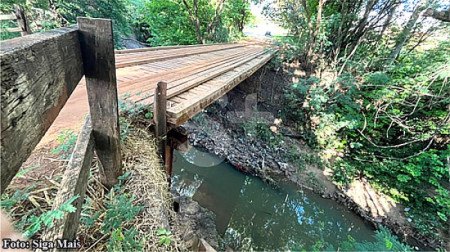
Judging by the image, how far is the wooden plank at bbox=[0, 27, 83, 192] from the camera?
0.38m

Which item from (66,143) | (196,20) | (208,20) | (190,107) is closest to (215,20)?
(208,20)

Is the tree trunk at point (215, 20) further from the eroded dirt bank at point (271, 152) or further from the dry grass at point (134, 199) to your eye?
the dry grass at point (134, 199)

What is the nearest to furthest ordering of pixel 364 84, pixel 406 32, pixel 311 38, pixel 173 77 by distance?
pixel 173 77
pixel 406 32
pixel 364 84
pixel 311 38

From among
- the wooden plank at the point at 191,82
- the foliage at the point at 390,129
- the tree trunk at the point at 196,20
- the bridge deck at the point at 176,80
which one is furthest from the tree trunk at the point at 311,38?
the wooden plank at the point at 191,82

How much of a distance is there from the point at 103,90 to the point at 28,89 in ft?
1.40

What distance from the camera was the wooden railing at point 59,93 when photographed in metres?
0.39

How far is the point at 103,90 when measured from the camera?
85cm

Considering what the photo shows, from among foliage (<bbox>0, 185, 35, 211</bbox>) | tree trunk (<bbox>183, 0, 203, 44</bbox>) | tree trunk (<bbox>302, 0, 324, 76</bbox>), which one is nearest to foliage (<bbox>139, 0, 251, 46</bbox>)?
tree trunk (<bbox>183, 0, 203, 44</bbox>)

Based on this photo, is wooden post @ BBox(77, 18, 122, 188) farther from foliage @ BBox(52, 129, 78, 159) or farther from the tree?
the tree

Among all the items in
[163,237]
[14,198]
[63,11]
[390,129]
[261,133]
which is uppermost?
[63,11]

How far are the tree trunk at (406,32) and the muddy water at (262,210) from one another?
14.6 ft

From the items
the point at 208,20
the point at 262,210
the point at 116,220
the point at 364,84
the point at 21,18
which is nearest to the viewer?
the point at 116,220

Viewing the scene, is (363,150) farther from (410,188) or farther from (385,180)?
(410,188)

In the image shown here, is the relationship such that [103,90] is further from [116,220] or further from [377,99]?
[377,99]
